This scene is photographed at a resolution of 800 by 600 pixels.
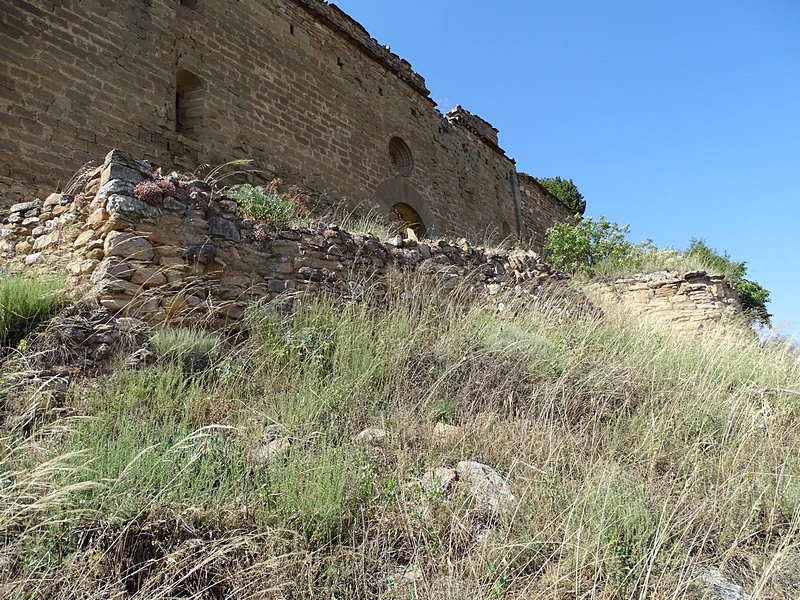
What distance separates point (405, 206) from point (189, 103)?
529cm

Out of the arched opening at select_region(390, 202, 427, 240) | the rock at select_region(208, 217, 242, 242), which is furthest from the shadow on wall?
the rock at select_region(208, 217, 242, 242)

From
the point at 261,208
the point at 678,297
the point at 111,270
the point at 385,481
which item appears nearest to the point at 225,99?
the point at 261,208

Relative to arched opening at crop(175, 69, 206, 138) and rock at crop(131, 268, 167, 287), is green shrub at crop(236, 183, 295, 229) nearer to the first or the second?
rock at crop(131, 268, 167, 287)

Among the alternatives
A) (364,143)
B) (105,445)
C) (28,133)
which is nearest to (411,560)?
(105,445)

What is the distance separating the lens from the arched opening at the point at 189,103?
816 centimetres

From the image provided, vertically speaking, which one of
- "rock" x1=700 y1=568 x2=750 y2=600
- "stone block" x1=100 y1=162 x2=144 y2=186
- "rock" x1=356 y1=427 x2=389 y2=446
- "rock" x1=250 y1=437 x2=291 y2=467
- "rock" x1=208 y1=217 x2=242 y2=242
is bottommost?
"rock" x1=700 y1=568 x2=750 y2=600

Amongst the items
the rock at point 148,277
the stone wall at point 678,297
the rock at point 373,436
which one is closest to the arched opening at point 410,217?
the stone wall at point 678,297

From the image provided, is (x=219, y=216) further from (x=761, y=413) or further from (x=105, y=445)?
(x=761, y=413)

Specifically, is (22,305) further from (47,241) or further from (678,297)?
(678,297)

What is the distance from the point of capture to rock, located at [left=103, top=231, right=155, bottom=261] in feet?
13.5

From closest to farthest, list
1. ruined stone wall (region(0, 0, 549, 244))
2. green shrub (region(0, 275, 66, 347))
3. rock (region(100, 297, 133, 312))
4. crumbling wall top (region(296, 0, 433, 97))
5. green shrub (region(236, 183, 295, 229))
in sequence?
1. green shrub (region(0, 275, 66, 347))
2. rock (region(100, 297, 133, 312))
3. green shrub (region(236, 183, 295, 229))
4. ruined stone wall (region(0, 0, 549, 244))
5. crumbling wall top (region(296, 0, 433, 97))

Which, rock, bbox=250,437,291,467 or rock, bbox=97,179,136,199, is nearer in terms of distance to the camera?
rock, bbox=250,437,291,467

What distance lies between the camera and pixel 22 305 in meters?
3.82

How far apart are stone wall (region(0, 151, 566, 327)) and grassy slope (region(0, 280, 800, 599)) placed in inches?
18.1
